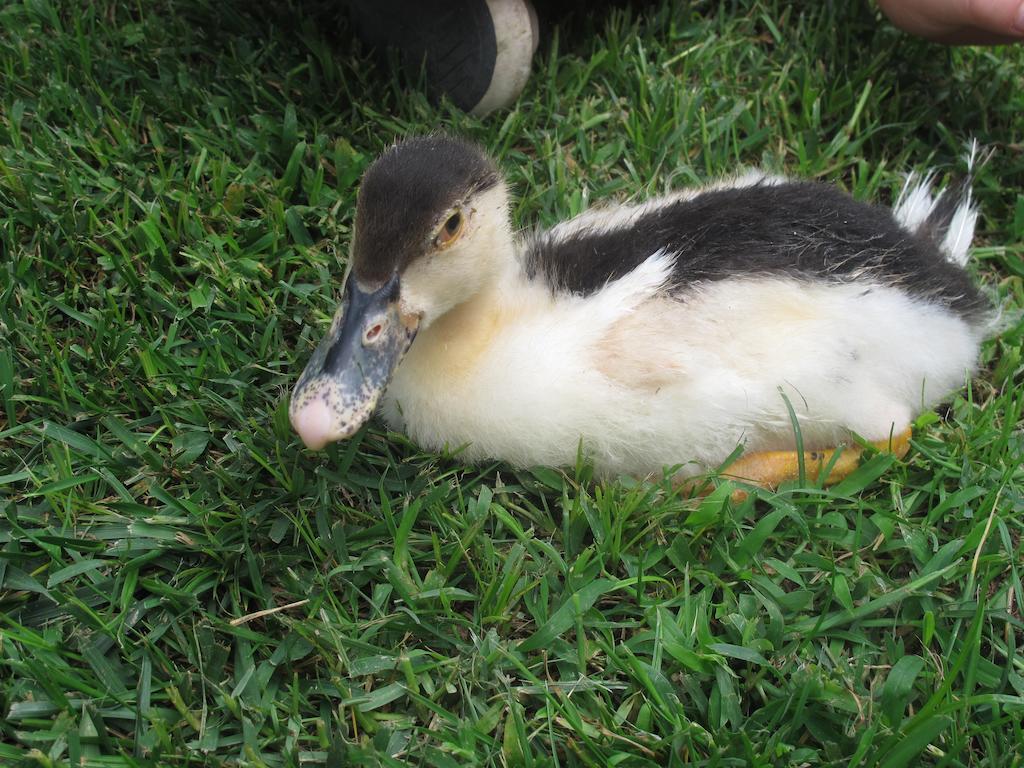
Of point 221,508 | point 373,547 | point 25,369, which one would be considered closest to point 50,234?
point 25,369

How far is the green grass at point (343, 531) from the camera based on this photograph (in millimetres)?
1642

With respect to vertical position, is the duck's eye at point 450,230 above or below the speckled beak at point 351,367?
above

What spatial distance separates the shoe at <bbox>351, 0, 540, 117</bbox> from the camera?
112 inches

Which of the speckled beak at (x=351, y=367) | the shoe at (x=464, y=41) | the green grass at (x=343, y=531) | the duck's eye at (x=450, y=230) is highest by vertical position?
the shoe at (x=464, y=41)

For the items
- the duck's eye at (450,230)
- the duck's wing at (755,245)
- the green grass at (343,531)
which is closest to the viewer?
the green grass at (343,531)

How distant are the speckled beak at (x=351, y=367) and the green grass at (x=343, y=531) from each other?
0.25 meters

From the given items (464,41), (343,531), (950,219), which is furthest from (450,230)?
(950,219)

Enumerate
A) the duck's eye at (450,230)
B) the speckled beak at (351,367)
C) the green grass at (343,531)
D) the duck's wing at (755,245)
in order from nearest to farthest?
1. the green grass at (343,531)
2. the speckled beak at (351,367)
3. the duck's eye at (450,230)
4. the duck's wing at (755,245)

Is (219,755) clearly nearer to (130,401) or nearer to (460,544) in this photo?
(460,544)

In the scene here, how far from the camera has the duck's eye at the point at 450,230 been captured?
1882 millimetres

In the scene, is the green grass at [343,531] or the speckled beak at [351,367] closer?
the green grass at [343,531]

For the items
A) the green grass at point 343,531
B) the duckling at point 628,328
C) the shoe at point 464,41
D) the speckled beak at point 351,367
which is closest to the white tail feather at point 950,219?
the green grass at point 343,531

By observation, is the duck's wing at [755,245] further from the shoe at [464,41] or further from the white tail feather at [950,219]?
the shoe at [464,41]

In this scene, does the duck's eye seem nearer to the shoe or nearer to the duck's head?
the duck's head
